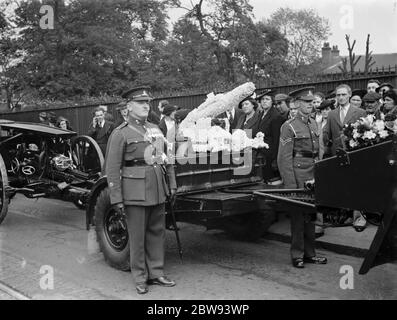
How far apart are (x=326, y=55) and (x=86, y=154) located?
126 ft

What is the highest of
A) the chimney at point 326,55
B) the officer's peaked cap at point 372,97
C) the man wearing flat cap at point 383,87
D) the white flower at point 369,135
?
the chimney at point 326,55

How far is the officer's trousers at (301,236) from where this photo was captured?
5.58m

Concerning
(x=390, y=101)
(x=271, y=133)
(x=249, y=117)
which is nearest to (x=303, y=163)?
(x=390, y=101)

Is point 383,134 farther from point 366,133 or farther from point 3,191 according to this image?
point 3,191

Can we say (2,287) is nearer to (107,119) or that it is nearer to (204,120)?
(204,120)

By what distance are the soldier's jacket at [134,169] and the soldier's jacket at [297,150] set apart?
4.96ft

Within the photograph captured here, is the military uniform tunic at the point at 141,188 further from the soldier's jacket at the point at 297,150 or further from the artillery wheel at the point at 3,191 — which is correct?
the artillery wheel at the point at 3,191

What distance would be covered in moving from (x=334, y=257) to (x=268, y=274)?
1.07m

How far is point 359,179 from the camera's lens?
386 cm

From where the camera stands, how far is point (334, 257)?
6059mm

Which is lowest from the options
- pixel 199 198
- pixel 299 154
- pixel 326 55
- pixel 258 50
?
pixel 199 198

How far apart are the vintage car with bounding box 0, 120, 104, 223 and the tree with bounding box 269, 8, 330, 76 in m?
37.0

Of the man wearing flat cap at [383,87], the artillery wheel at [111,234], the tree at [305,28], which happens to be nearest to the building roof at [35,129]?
the artillery wheel at [111,234]

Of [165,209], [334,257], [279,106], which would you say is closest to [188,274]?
[165,209]
